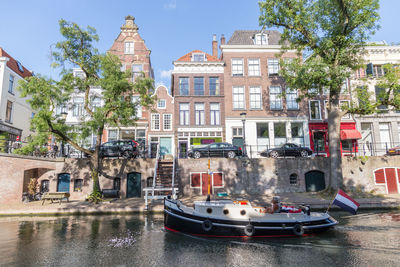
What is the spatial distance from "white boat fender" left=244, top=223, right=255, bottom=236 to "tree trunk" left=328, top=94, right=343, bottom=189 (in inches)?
447

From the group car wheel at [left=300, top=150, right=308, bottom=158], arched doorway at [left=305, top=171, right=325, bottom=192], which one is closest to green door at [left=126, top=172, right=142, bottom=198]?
car wheel at [left=300, top=150, right=308, bottom=158]

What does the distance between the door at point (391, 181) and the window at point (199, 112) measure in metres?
→ 17.8

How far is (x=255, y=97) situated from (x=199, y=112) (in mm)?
6617

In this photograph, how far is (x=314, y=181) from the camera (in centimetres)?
2139

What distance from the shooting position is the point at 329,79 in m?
18.4

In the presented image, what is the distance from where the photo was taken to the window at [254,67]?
1101 inches

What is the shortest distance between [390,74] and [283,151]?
961 cm

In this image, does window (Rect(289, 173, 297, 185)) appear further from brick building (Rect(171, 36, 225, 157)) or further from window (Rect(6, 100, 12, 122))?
Answer: window (Rect(6, 100, 12, 122))

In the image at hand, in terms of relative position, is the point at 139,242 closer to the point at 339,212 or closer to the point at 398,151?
the point at 339,212

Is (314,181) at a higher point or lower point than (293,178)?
lower

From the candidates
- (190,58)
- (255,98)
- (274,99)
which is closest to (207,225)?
(255,98)

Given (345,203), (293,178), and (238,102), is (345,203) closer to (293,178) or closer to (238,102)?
(293,178)

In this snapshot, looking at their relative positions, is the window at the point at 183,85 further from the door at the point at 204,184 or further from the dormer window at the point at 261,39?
the door at the point at 204,184

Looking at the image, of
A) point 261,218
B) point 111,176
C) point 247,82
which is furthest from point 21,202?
point 247,82
